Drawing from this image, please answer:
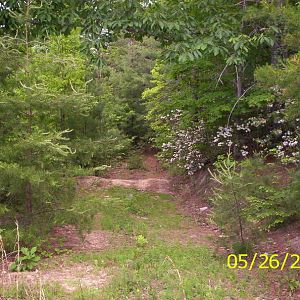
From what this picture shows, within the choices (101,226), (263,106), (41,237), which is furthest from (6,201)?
(263,106)

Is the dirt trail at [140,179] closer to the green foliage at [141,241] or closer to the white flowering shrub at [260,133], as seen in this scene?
the green foliage at [141,241]

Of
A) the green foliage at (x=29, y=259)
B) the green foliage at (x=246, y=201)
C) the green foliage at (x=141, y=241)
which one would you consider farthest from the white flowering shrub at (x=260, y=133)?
the green foliage at (x=29, y=259)

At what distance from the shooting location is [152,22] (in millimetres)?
7820

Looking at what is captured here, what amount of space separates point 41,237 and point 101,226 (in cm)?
243

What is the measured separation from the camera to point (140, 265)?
21.8 ft

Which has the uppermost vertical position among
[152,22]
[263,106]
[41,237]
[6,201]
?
[152,22]

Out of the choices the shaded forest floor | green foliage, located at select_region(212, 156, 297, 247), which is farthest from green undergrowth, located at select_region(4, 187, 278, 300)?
green foliage, located at select_region(212, 156, 297, 247)

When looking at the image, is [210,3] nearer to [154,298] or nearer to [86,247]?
[86,247]
